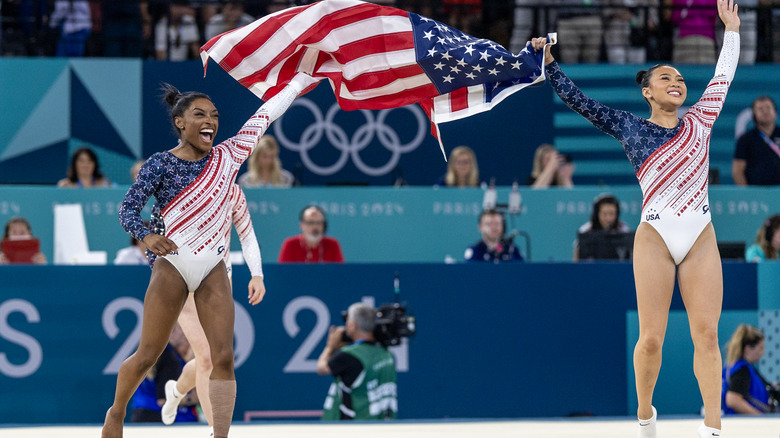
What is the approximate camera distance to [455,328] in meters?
7.80

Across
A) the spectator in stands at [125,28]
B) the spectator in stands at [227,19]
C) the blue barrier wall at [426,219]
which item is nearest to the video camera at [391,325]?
the blue barrier wall at [426,219]

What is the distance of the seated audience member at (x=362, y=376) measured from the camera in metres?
7.18

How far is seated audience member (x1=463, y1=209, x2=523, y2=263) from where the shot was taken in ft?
27.3

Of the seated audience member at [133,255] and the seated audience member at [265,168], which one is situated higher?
the seated audience member at [265,168]

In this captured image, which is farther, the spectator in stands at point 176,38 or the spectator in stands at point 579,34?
the spectator in stands at point 579,34

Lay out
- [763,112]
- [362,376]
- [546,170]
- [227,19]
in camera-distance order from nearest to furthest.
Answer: [362,376] < [546,170] < [763,112] < [227,19]

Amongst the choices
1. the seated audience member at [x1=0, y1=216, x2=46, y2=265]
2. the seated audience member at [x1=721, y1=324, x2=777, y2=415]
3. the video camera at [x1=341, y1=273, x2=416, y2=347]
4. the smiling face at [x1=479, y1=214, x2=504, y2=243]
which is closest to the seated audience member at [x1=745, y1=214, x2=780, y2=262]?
the seated audience member at [x1=721, y1=324, x2=777, y2=415]

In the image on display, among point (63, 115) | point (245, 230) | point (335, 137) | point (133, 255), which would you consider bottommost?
point (133, 255)

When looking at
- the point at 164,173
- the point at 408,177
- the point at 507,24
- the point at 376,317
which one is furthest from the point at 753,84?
the point at 164,173

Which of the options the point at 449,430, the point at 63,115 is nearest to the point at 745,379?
the point at 449,430

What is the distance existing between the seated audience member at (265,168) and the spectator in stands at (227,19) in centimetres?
158

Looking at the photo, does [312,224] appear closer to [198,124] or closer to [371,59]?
[371,59]

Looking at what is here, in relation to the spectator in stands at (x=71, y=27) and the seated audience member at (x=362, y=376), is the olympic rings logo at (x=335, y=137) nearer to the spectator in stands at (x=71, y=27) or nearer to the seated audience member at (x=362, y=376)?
the spectator in stands at (x=71, y=27)

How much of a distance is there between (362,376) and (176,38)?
4845 millimetres
